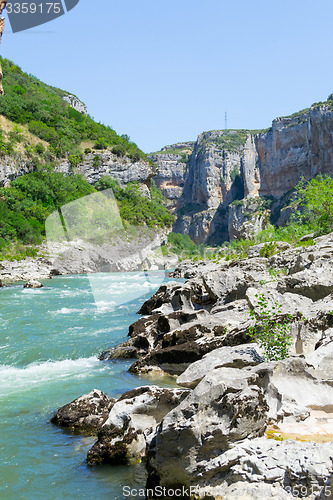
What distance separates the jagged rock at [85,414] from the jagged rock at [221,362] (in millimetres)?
1383

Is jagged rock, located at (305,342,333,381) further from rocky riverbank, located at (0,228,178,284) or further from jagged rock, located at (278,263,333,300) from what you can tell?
rocky riverbank, located at (0,228,178,284)

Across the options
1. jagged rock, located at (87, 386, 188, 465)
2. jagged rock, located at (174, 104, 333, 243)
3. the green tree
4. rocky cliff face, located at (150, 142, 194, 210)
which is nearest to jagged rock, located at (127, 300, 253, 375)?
jagged rock, located at (87, 386, 188, 465)

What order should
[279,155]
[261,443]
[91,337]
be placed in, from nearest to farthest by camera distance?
1. [261,443]
2. [91,337]
3. [279,155]

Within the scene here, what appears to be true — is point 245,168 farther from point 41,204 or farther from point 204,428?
point 204,428

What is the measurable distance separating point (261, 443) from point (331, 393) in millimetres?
1521

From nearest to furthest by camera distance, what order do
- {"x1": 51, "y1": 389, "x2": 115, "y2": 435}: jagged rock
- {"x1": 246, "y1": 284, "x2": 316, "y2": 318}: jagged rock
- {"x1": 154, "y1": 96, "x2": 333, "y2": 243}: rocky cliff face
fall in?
{"x1": 51, "y1": 389, "x2": 115, "y2": 435}: jagged rock, {"x1": 246, "y1": 284, "x2": 316, "y2": 318}: jagged rock, {"x1": 154, "y1": 96, "x2": 333, "y2": 243}: rocky cliff face

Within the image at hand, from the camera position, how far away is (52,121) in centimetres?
6425

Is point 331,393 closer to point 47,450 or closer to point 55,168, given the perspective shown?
point 47,450

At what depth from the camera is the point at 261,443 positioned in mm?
3387

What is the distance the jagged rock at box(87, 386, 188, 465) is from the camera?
4691 millimetres

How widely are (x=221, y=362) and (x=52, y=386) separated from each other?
4054 millimetres

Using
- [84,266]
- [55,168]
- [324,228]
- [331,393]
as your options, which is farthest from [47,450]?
[55,168]

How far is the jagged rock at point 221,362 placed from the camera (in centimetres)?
538

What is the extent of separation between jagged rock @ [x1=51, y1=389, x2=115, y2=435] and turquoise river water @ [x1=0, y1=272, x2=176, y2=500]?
16cm
